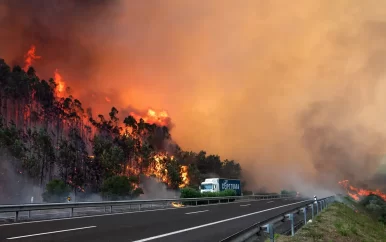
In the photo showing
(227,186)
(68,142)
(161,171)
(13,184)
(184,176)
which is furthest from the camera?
(184,176)

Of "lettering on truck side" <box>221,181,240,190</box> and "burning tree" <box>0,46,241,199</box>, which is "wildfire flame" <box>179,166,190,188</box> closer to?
"burning tree" <box>0,46,241,199</box>

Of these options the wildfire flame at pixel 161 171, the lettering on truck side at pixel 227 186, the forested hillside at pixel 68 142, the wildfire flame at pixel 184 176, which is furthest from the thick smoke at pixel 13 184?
the wildfire flame at pixel 184 176

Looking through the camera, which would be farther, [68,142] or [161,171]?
[161,171]

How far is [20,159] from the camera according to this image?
63.1 m

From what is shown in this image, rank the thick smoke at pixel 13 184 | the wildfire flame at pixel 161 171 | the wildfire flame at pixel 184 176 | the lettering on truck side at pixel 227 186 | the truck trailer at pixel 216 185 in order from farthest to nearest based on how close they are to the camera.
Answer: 1. the wildfire flame at pixel 184 176
2. the wildfire flame at pixel 161 171
3. the thick smoke at pixel 13 184
4. the lettering on truck side at pixel 227 186
5. the truck trailer at pixel 216 185

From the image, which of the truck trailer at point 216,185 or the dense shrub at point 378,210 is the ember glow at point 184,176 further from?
the dense shrub at point 378,210

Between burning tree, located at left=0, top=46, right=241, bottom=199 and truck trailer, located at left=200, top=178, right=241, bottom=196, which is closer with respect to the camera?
truck trailer, located at left=200, top=178, right=241, bottom=196

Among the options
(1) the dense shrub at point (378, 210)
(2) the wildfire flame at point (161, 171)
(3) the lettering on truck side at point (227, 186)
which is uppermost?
(2) the wildfire flame at point (161, 171)

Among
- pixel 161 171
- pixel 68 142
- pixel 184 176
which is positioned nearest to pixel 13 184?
pixel 68 142

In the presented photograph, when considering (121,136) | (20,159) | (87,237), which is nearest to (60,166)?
(20,159)

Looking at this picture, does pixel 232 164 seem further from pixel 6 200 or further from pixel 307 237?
pixel 307 237

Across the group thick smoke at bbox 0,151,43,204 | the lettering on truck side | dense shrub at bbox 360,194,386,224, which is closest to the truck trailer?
the lettering on truck side

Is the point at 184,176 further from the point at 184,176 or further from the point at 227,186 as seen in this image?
the point at 227,186

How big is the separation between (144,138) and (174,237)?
9254 cm
